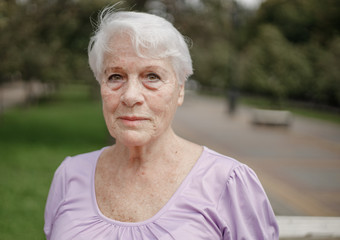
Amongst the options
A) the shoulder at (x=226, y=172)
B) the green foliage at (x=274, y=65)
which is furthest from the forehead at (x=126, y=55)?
the green foliage at (x=274, y=65)

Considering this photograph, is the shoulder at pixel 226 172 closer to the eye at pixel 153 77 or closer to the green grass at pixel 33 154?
the eye at pixel 153 77

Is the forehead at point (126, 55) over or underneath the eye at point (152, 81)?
over

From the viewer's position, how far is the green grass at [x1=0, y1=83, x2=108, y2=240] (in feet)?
16.7

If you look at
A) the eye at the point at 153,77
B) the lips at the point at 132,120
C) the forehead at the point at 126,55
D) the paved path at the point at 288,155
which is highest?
the forehead at the point at 126,55

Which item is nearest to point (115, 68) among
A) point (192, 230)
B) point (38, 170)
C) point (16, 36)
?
point (192, 230)

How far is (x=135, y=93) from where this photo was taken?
4.99ft

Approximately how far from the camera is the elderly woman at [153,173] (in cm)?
152

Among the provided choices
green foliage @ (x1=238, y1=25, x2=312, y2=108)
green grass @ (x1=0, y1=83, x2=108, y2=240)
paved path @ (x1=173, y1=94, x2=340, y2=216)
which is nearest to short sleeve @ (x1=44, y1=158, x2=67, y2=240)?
green grass @ (x1=0, y1=83, x2=108, y2=240)

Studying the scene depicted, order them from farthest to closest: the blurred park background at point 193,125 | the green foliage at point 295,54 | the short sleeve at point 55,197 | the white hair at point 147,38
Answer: the green foliage at point 295,54 → the blurred park background at point 193,125 → the short sleeve at point 55,197 → the white hair at point 147,38

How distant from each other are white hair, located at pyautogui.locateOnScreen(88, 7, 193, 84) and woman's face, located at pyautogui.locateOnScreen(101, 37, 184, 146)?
0.03m

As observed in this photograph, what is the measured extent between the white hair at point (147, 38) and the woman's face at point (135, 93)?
3 centimetres

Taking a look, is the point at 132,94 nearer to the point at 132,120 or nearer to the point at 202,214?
the point at 132,120

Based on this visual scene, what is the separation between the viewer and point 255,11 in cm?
3797

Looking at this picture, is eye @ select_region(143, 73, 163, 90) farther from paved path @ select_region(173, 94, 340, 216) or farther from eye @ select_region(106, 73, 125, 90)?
paved path @ select_region(173, 94, 340, 216)
